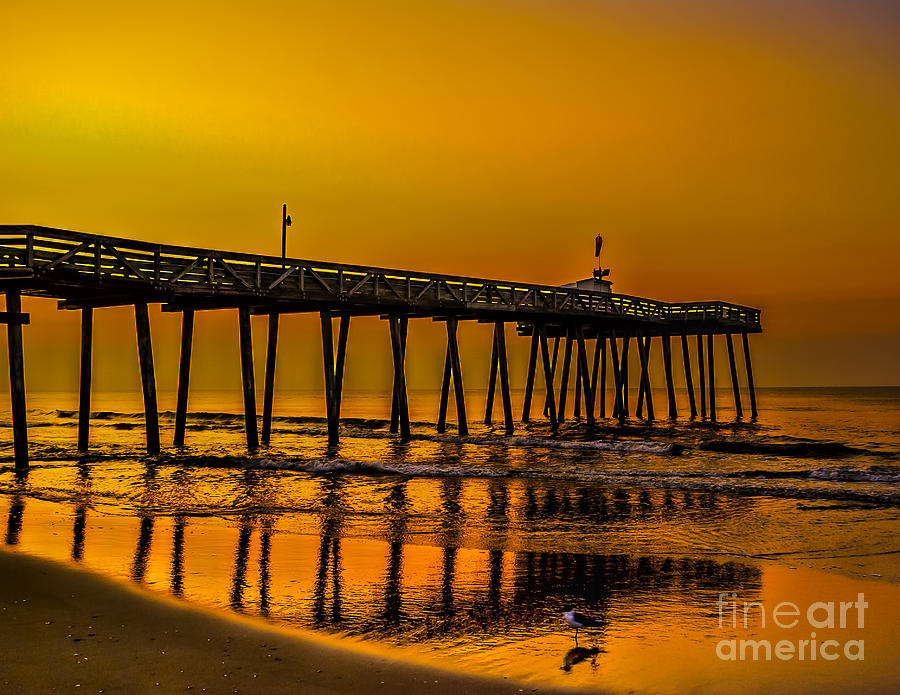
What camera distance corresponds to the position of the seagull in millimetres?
7488

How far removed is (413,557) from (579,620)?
11.2ft

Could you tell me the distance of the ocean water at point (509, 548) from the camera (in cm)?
677

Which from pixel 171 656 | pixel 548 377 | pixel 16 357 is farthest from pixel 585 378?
pixel 171 656

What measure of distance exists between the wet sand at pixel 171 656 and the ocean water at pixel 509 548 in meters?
0.40

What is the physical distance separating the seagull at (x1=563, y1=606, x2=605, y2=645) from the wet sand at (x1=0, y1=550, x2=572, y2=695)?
5.87ft

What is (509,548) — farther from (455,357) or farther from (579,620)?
(455,357)

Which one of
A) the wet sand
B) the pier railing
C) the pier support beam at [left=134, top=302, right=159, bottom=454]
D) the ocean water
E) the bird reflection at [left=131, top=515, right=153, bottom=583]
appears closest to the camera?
the wet sand

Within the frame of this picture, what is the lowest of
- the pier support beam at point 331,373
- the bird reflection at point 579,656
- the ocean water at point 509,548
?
the ocean water at point 509,548

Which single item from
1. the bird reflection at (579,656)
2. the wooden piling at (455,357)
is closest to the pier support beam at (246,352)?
the wooden piling at (455,357)

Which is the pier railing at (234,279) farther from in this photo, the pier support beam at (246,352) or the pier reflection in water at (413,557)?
the pier reflection in water at (413,557)

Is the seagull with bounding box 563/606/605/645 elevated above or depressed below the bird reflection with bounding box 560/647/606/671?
below

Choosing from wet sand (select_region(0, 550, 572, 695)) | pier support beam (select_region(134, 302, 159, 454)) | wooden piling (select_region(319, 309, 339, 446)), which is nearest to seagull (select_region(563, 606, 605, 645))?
wet sand (select_region(0, 550, 572, 695))

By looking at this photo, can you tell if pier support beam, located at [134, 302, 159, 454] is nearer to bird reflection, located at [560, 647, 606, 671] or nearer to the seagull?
the seagull

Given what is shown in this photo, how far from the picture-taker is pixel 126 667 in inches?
238
